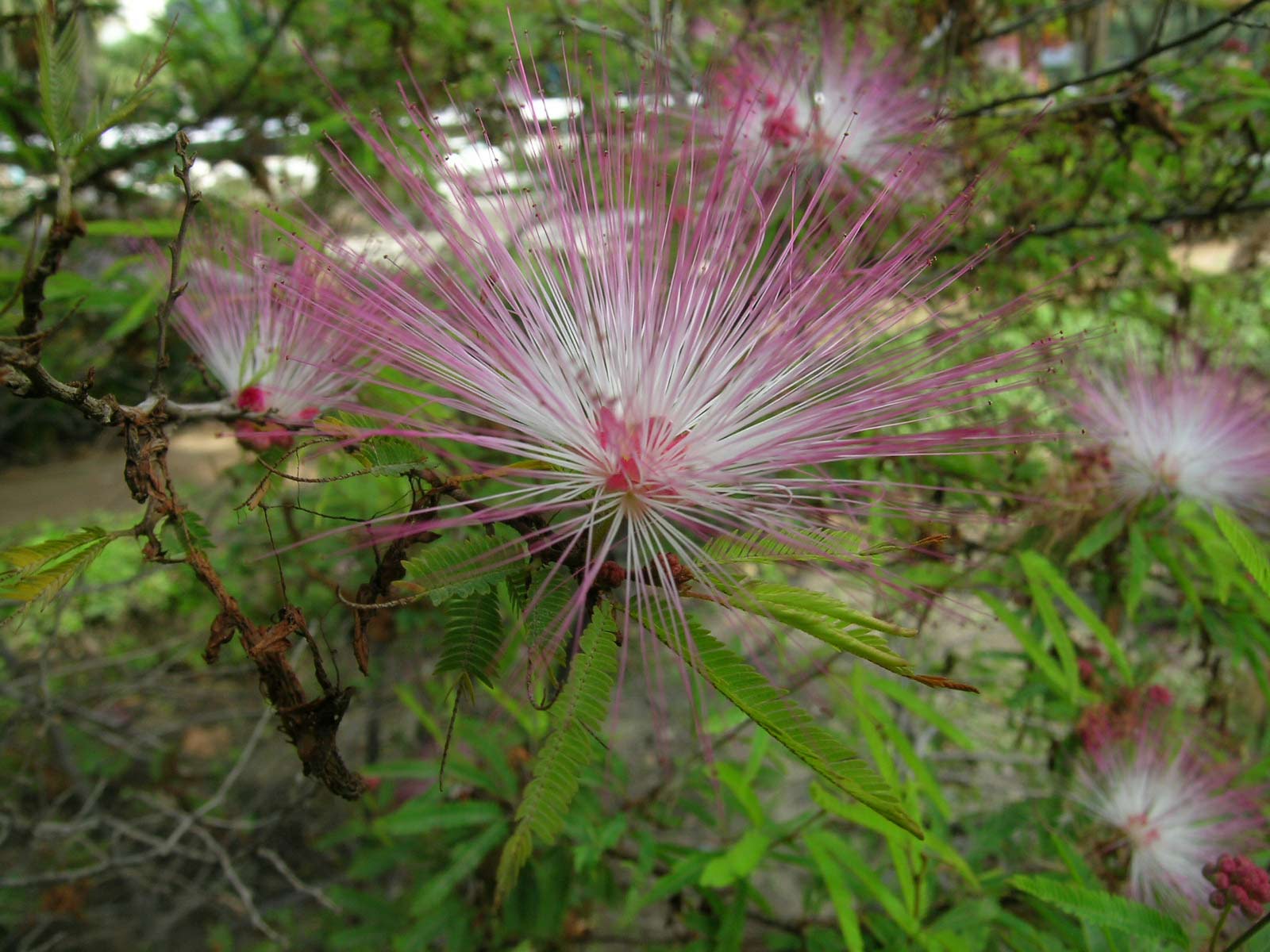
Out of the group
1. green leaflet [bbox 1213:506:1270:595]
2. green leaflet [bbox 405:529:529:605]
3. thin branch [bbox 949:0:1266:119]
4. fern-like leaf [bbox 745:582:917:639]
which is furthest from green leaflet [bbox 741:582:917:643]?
thin branch [bbox 949:0:1266:119]

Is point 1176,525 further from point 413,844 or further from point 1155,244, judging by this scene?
point 413,844

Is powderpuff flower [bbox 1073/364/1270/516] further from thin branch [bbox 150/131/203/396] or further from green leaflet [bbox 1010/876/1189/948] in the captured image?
thin branch [bbox 150/131/203/396]

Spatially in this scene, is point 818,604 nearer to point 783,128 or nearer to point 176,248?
point 176,248

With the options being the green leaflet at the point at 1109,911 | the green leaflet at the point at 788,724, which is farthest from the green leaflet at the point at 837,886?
the green leaflet at the point at 788,724

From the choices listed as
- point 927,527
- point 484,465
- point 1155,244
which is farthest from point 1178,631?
point 484,465

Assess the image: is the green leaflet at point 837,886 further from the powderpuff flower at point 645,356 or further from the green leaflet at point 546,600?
the green leaflet at point 546,600

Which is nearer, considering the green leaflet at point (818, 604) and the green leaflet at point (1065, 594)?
the green leaflet at point (818, 604)
